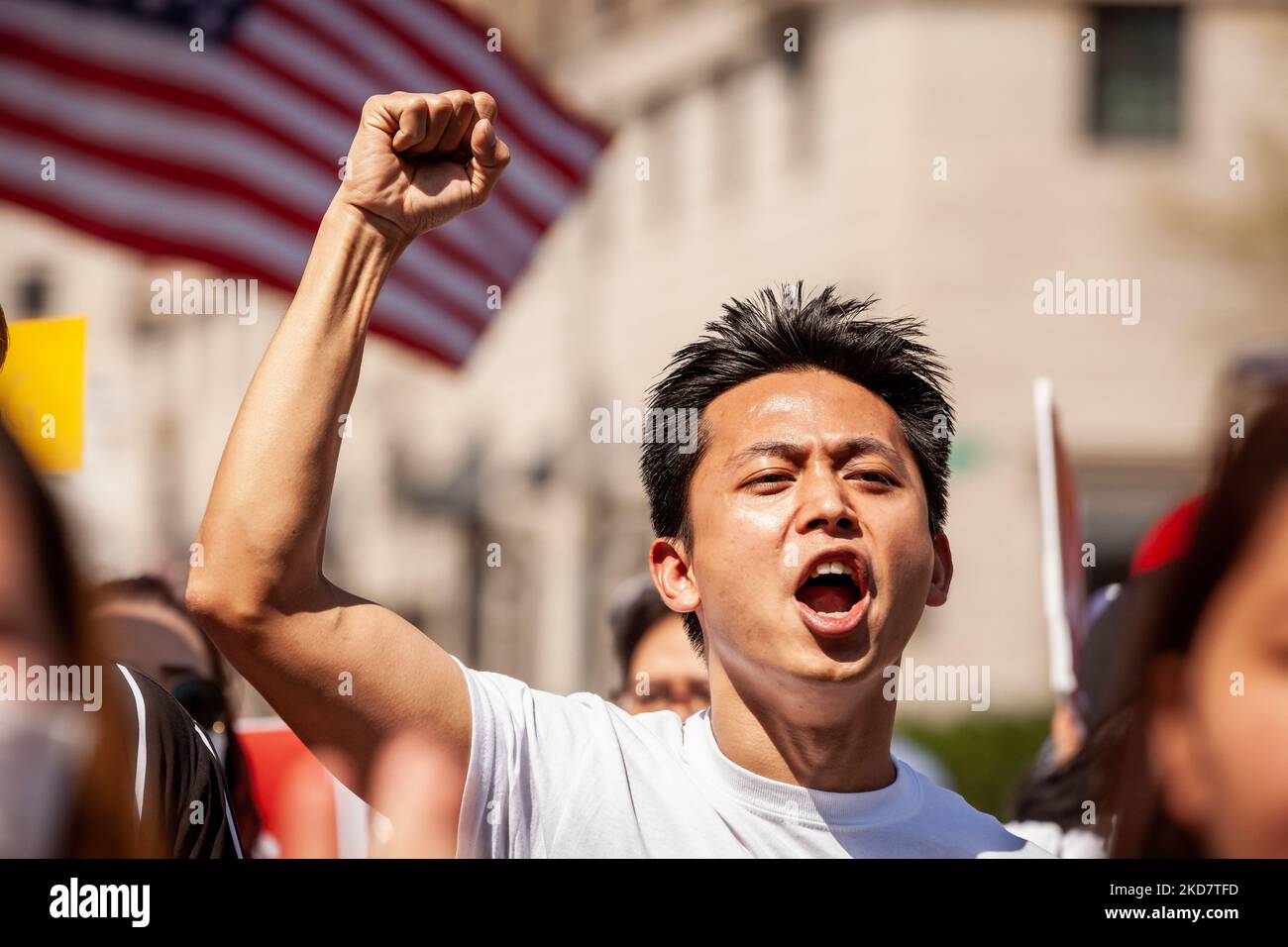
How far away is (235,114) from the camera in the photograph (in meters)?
6.03

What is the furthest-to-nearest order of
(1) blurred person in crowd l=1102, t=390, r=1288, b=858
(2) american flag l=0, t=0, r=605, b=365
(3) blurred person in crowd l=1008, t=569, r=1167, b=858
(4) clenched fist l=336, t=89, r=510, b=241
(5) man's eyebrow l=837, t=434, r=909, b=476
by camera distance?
(2) american flag l=0, t=0, r=605, b=365 < (3) blurred person in crowd l=1008, t=569, r=1167, b=858 < (5) man's eyebrow l=837, t=434, r=909, b=476 < (4) clenched fist l=336, t=89, r=510, b=241 < (1) blurred person in crowd l=1102, t=390, r=1288, b=858

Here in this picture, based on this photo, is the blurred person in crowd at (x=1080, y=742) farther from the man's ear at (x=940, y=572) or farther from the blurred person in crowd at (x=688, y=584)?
the blurred person in crowd at (x=688, y=584)

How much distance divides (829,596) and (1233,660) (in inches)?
41.1

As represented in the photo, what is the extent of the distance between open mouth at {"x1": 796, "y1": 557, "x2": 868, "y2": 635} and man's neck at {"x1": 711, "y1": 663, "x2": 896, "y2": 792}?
110 millimetres

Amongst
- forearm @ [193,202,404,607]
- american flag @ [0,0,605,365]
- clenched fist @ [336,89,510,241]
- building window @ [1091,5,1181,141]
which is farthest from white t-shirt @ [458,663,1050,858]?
building window @ [1091,5,1181,141]

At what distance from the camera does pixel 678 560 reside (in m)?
2.62

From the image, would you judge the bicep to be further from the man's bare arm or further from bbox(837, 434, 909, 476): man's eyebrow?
bbox(837, 434, 909, 476): man's eyebrow

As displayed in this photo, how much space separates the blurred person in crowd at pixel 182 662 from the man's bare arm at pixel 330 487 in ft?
4.27

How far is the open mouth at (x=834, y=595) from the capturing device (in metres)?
2.35

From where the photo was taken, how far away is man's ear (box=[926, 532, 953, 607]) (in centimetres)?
263

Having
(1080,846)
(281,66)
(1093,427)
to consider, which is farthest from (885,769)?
(1093,427)

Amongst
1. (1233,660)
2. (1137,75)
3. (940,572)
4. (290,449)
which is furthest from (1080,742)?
(1137,75)
